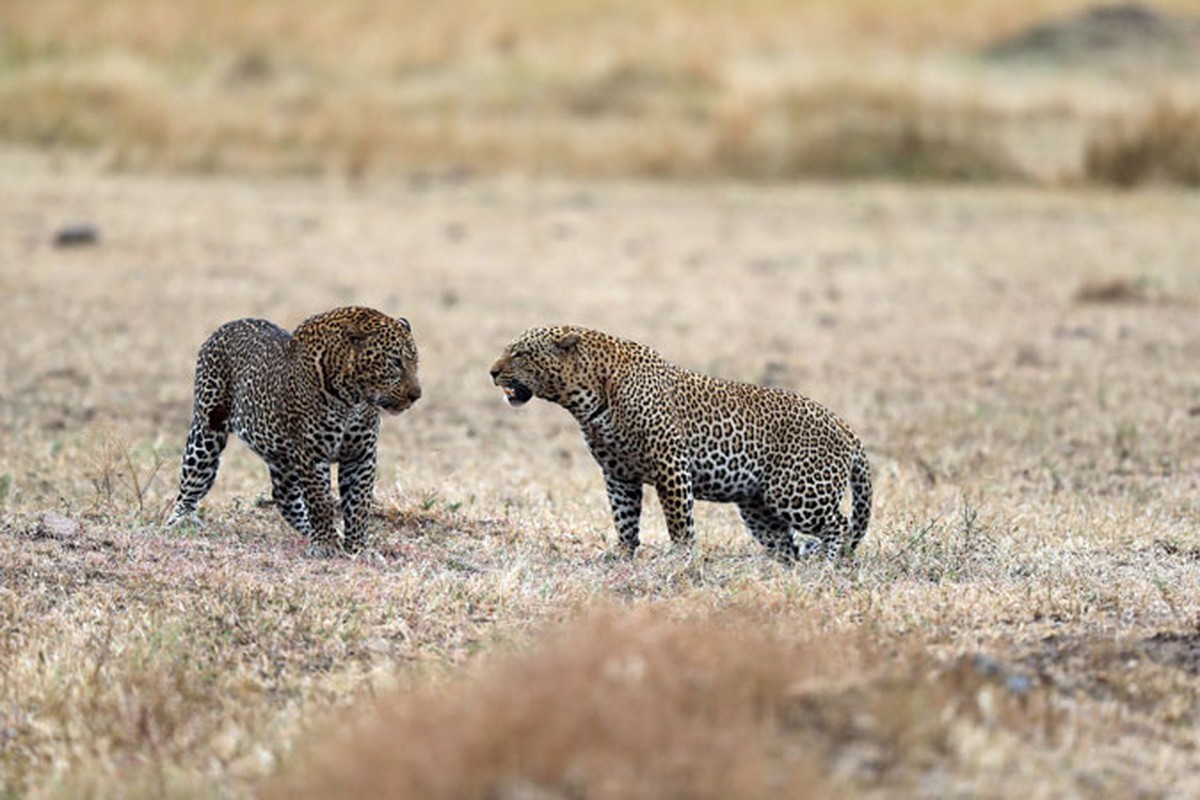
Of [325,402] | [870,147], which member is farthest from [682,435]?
[870,147]

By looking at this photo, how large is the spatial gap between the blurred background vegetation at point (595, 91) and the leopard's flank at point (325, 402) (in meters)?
17.6

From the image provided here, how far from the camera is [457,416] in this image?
500 inches

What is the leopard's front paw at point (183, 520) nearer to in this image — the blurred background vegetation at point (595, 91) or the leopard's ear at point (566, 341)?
the leopard's ear at point (566, 341)

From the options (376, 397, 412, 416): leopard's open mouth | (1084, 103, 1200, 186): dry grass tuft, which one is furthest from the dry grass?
(1084, 103, 1200, 186): dry grass tuft

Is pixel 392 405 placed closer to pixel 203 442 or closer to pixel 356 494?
pixel 356 494

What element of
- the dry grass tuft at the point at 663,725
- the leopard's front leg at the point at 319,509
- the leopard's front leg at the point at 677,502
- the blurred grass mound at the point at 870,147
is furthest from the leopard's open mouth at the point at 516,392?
the blurred grass mound at the point at 870,147

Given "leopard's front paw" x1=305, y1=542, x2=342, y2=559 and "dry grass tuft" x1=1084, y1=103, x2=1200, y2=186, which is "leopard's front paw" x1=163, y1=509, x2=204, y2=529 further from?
"dry grass tuft" x1=1084, y1=103, x2=1200, y2=186

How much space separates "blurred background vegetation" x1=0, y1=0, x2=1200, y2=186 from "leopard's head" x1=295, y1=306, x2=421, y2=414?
18.0 meters

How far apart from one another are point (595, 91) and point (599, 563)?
23.0 meters

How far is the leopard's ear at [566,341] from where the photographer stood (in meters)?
7.95

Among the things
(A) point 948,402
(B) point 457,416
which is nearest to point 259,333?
(B) point 457,416

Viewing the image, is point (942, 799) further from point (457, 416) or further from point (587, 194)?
point (587, 194)

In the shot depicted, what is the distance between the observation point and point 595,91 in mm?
30328

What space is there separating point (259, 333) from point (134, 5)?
27.4 m
